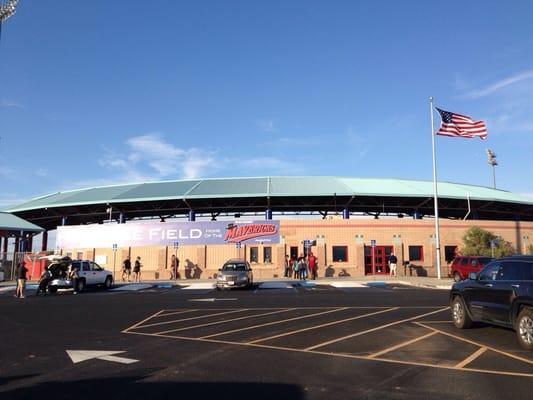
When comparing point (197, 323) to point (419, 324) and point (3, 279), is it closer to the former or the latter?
point (419, 324)

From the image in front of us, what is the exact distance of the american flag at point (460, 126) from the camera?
104 feet

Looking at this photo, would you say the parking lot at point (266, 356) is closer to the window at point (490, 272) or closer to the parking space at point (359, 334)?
the parking space at point (359, 334)

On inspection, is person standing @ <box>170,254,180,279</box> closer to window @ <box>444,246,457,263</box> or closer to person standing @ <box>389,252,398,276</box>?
person standing @ <box>389,252,398,276</box>

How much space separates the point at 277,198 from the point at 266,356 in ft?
119

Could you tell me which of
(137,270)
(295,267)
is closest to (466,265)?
(295,267)

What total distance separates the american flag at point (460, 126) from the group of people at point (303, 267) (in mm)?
12744

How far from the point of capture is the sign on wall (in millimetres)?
40375

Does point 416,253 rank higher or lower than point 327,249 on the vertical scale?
lower

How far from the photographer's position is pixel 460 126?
32.2 meters

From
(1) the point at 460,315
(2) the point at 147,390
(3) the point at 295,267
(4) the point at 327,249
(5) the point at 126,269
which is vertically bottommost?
(2) the point at 147,390

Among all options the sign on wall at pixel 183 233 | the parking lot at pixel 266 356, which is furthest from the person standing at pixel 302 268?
the parking lot at pixel 266 356

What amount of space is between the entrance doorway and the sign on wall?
25.2ft

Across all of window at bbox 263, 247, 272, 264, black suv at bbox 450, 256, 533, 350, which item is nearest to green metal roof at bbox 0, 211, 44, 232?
window at bbox 263, 247, 272, 264

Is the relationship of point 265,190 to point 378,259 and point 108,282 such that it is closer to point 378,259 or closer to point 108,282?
point 378,259
